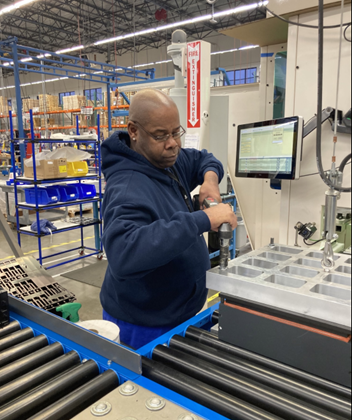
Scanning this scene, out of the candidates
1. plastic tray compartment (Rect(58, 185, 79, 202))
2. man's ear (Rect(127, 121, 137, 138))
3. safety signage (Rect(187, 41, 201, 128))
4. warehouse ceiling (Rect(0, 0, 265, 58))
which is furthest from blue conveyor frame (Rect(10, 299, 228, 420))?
warehouse ceiling (Rect(0, 0, 265, 58))

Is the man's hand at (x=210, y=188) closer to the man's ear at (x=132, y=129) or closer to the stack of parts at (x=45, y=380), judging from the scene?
the man's ear at (x=132, y=129)

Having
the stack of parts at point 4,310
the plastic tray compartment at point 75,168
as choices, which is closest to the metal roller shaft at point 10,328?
the stack of parts at point 4,310

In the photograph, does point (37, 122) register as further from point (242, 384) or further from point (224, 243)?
point (242, 384)

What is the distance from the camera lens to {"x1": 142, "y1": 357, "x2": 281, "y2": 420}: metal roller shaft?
69 cm

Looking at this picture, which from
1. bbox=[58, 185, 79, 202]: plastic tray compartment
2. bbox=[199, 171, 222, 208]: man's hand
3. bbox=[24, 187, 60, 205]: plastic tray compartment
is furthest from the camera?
bbox=[58, 185, 79, 202]: plastic tray compartment

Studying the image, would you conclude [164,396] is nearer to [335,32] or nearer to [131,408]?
[131,408]

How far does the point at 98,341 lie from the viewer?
0.95 metres

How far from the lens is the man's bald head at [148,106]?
1.20 meters

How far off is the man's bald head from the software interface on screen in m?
0.41

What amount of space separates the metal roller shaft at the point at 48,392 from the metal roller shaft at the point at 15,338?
10.3 inches

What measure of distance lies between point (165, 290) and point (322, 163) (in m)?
0.80

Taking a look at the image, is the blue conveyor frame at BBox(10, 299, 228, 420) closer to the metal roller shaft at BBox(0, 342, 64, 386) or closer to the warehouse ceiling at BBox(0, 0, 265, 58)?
the metal roller shaft at BBox(0, 342, 64, 386)

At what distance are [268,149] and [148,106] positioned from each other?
0.55m

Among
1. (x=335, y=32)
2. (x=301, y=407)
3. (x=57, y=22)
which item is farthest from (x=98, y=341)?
(x=57, y=22)
